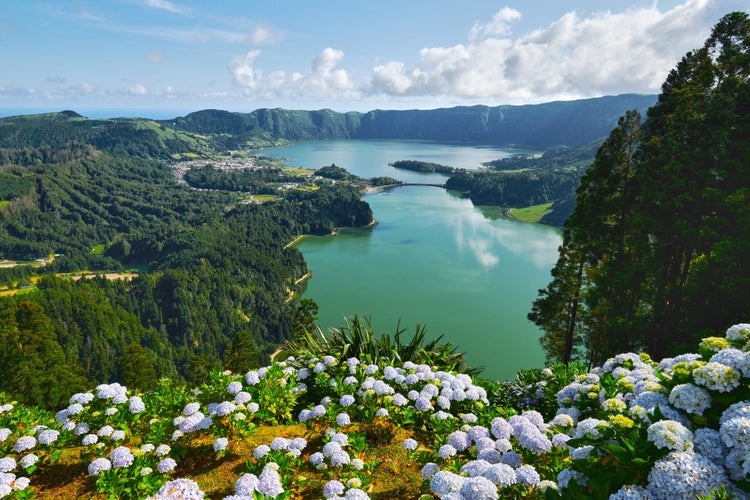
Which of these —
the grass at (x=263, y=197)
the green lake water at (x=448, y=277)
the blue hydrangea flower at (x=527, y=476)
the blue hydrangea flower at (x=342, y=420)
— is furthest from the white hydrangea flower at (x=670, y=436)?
the grass at (x=263, y=197)

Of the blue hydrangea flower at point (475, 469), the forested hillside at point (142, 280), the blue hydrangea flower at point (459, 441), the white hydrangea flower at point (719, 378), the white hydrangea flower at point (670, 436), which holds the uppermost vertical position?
the white hydrangea flower at point (719, 378)

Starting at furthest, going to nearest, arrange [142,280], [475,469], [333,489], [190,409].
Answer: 1. [142,280]
2. [190,409]
3. [333,489]
4. [475,469]

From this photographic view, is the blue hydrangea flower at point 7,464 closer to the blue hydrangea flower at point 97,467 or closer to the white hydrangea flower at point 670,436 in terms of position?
the blue hydrangea flower at point 97,467

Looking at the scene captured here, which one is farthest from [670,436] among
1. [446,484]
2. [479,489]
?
[446,484]

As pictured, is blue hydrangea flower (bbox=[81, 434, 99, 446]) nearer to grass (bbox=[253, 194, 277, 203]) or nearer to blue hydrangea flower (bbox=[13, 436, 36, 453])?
blue hydrangea flower (bbox=[13, 436, 36, 453])

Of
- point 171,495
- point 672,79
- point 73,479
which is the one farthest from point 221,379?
point 672,79

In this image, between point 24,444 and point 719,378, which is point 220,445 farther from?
point 719,378
